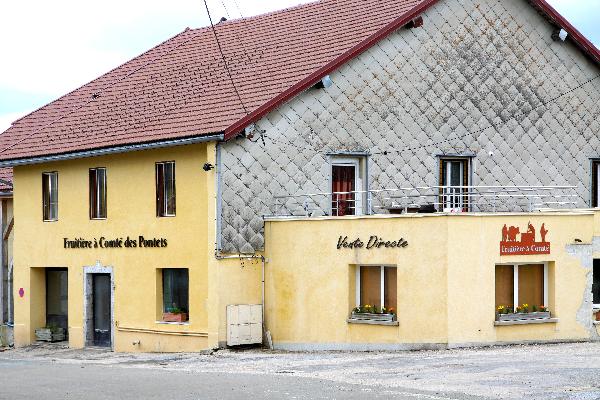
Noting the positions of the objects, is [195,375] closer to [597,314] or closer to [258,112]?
[258,112]

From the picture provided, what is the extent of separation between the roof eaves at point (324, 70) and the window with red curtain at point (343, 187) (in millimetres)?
2605

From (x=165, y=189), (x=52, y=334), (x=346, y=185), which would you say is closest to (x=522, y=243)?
(x=346, y=185)

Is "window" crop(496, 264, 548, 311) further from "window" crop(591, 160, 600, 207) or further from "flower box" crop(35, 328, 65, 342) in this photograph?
"flower box" crop(35, 328, 65, 342)

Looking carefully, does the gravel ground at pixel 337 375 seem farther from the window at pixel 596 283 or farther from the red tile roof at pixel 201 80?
the red tile roof at pixel 201 80

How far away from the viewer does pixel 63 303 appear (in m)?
35.8

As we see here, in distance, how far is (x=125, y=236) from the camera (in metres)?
32.3

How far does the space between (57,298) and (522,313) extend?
596 inches

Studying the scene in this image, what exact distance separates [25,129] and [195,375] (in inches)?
698

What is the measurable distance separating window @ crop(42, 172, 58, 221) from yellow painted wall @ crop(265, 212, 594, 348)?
8424 mm

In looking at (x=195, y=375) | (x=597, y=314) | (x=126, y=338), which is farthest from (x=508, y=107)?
(x=195, y=375)

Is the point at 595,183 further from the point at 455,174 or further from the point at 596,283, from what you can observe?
the point at 596,283

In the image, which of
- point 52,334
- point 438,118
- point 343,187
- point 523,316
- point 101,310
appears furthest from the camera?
point 52,334

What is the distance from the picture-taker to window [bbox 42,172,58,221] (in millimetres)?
35125

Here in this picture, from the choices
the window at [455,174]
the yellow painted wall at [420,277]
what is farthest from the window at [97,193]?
the window at [455,174]
